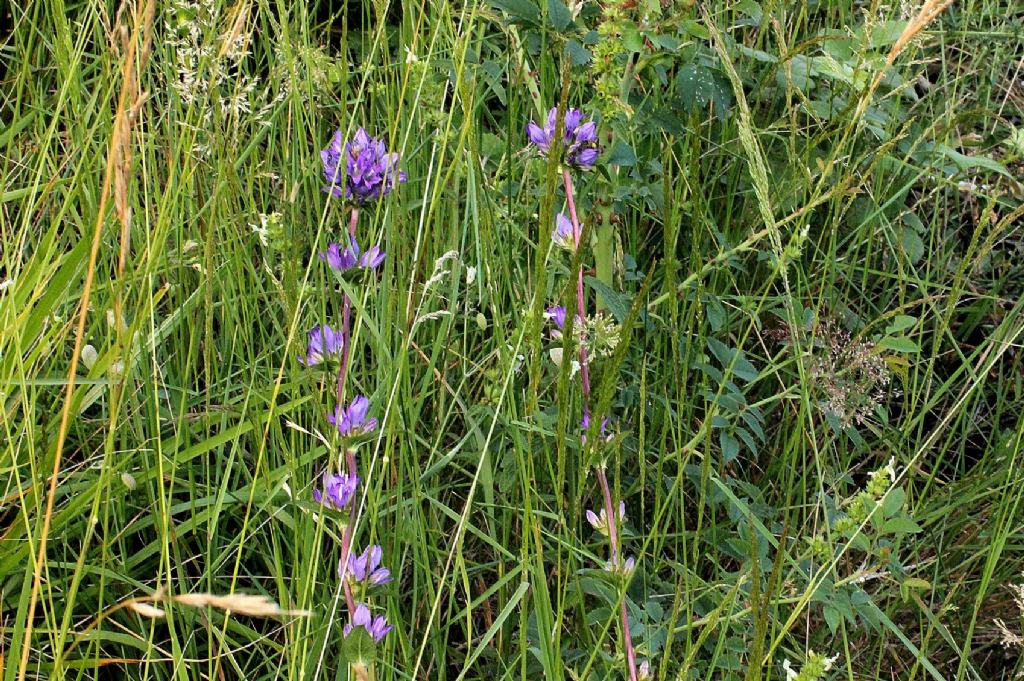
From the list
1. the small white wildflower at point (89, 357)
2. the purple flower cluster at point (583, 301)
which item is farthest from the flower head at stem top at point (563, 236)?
the small white wildflower at point (89, 357)

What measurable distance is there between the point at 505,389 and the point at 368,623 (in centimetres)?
30

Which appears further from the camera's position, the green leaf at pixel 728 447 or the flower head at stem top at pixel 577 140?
the green leaf at pixel 728 447

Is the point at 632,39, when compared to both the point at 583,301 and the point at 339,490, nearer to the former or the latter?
the point at 583,301

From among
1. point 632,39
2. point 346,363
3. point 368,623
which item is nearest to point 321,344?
point 346,363

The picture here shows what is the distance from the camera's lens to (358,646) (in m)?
1.06

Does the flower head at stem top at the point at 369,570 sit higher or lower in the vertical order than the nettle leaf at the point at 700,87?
lower

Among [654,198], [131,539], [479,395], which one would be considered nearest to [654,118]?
[654,198]

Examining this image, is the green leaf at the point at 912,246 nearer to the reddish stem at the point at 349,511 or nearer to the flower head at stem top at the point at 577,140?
the flower head at stem top at the point at 577,140

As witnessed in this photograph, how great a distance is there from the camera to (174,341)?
5.27ft

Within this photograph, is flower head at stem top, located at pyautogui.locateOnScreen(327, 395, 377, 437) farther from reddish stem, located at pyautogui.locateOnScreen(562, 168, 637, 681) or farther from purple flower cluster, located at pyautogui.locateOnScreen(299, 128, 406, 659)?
reddish stem, located at pyautogui.locateOnScreen(562, 168, 637, 681)

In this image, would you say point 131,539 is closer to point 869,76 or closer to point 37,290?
point 37,290

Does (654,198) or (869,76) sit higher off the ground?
(869,76)

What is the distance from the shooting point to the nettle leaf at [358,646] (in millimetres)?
1055

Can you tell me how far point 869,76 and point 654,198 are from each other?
1.13 feet
